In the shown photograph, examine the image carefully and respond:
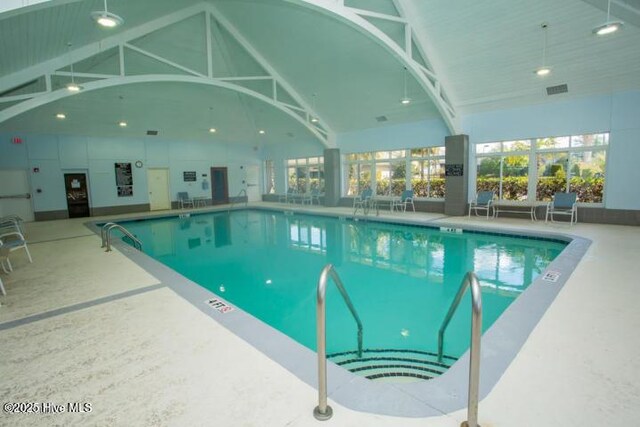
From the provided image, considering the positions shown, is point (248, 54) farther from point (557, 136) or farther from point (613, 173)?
point (613, 173)

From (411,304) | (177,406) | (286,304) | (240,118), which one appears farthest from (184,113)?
(177,406)

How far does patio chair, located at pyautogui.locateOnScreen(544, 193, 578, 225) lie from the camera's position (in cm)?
717

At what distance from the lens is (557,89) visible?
7180 mm

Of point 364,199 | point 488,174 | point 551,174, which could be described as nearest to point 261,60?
point 364,199

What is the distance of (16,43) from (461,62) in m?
8.17

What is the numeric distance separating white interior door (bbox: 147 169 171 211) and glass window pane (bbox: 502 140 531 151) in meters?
12.0

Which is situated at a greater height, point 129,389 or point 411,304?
point 129,389

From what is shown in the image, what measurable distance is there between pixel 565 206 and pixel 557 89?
8.56 feet

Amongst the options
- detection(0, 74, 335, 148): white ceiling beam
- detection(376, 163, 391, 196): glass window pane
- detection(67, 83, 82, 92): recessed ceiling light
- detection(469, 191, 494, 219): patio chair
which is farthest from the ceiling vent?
detection(67, 83, 82, 92): recessed ceiling light

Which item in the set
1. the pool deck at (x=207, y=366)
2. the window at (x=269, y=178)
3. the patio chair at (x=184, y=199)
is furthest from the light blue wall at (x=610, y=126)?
the patio chair at (x=184, y=199)

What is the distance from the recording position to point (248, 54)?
9.95m

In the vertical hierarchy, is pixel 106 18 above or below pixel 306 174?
above

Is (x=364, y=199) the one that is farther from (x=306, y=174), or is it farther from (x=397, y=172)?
(x=306, y=174)

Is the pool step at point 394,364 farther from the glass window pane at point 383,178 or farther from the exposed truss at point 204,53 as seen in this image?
the glass window pane at point 383,178
